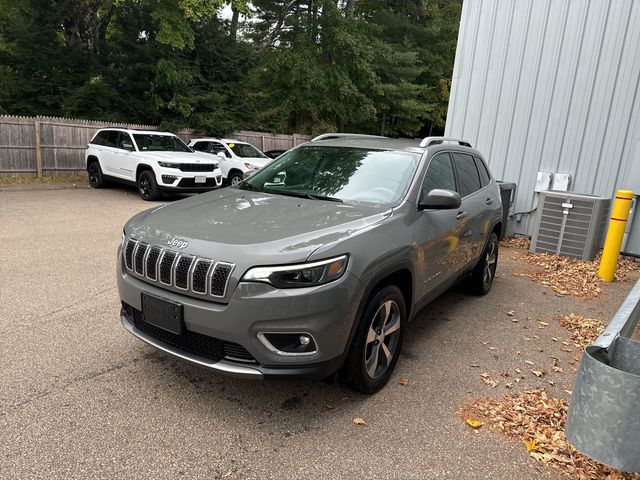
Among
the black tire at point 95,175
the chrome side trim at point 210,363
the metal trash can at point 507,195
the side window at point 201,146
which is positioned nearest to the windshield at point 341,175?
the chrome side trim at point 210,363

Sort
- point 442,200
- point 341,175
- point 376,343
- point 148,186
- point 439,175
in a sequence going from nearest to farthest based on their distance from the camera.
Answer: point 376,343 → point 442,200 → point 341,175 → point 439,175 → point 148,186

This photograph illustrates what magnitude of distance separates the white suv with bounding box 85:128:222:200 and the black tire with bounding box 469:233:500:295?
8.39m

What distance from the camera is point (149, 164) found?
1177 centimetres

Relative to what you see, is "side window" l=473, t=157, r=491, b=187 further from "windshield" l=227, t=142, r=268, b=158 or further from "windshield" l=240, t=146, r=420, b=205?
"windshield" l=227, t=142, r=268, b=158

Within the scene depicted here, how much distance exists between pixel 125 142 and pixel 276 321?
38.5 feet

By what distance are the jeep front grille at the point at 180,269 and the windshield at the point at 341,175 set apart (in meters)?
1.25

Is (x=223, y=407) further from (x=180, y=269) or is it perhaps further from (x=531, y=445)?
(x=531, y=445)

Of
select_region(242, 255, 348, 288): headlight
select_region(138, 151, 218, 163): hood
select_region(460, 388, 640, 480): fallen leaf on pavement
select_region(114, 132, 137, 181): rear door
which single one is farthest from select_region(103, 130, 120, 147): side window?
select_region(460, 388, 640, 480): fallen leaf on pavement

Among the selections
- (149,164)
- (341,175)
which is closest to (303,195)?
(341,175)

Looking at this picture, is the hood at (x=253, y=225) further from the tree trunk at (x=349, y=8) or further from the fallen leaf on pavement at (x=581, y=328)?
the tree trunk at (x=349, y=8)

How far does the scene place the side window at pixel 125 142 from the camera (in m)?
12.6

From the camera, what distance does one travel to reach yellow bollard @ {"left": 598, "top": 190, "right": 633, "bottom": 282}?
6536 mm

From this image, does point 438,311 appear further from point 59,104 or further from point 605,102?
point 59,104

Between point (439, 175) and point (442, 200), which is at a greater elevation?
point (439, 175)
